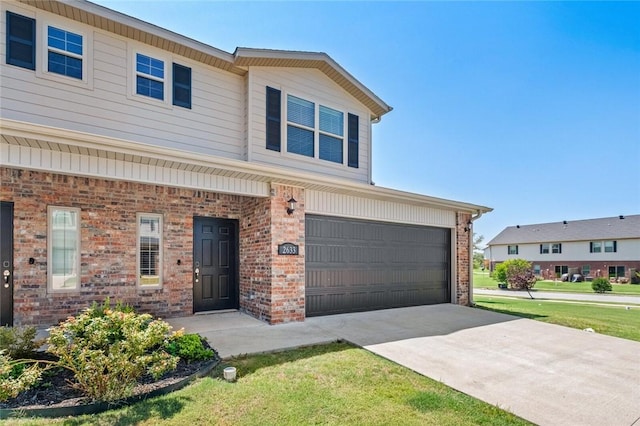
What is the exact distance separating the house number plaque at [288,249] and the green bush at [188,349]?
2463mm

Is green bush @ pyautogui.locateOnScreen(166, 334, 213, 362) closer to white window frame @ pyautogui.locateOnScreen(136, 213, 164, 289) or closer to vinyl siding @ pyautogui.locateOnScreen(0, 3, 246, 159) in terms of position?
white window frame @ pyautogui.locateOnScreen(136, 213, 164, 289)

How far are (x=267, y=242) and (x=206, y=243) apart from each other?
1.72m

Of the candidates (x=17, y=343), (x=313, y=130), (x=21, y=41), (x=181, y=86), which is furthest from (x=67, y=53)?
(x=313, y=130)

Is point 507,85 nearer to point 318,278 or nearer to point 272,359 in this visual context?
point 318,278

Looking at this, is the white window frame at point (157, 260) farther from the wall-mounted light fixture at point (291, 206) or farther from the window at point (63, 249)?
the wall-mounted light fixture at point (291, 206)

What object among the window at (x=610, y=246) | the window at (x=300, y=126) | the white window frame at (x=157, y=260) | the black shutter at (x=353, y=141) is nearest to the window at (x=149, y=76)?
the white window frame at (x=157, y=260)

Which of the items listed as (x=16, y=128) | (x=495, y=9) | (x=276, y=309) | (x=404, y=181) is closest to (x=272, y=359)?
(x=276, y=309)

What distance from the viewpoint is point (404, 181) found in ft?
69.1

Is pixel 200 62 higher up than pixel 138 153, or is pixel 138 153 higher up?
pixel 200 62

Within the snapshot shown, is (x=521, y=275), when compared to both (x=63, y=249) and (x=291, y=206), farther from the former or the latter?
(x=63, y=249)

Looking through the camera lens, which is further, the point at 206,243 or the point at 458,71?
the point at 458,71

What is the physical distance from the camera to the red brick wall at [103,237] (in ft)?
17.9

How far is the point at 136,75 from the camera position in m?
6.47

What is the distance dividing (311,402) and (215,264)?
4794 mm
